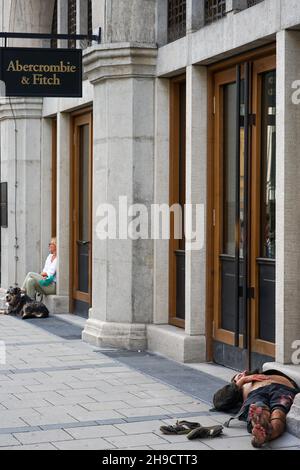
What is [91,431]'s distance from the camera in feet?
26.5

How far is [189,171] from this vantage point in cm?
1149

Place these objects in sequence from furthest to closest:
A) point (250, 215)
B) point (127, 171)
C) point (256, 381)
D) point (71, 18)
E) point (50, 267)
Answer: point (50, 267), point (71, 18), point (127, 171), point (250, 215), point (256, 381)

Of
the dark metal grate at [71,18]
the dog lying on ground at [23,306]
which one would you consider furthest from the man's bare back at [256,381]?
the dark metal grate at [71,18]

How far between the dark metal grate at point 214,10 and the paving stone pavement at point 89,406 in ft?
13.1

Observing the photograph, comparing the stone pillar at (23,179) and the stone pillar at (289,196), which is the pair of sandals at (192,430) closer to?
the stone pillar at (289,196)

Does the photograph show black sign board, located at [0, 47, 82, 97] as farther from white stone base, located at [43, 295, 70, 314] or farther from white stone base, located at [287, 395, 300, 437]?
white stone base, located at [287, 395, 300, 437]

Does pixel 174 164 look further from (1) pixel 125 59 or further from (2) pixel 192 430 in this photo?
(2) pixel 192 430

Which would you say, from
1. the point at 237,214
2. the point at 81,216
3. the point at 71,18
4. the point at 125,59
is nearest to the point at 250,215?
the point at 237,214

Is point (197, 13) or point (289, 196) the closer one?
point (289, 196)

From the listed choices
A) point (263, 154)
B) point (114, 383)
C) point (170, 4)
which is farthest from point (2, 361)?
point (170, 4)

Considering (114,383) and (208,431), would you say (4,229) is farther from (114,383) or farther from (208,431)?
(208,431)

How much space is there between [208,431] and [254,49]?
14.0ft

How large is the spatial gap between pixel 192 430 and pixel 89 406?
148 centimetres

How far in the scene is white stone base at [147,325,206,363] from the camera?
37.5 ft
